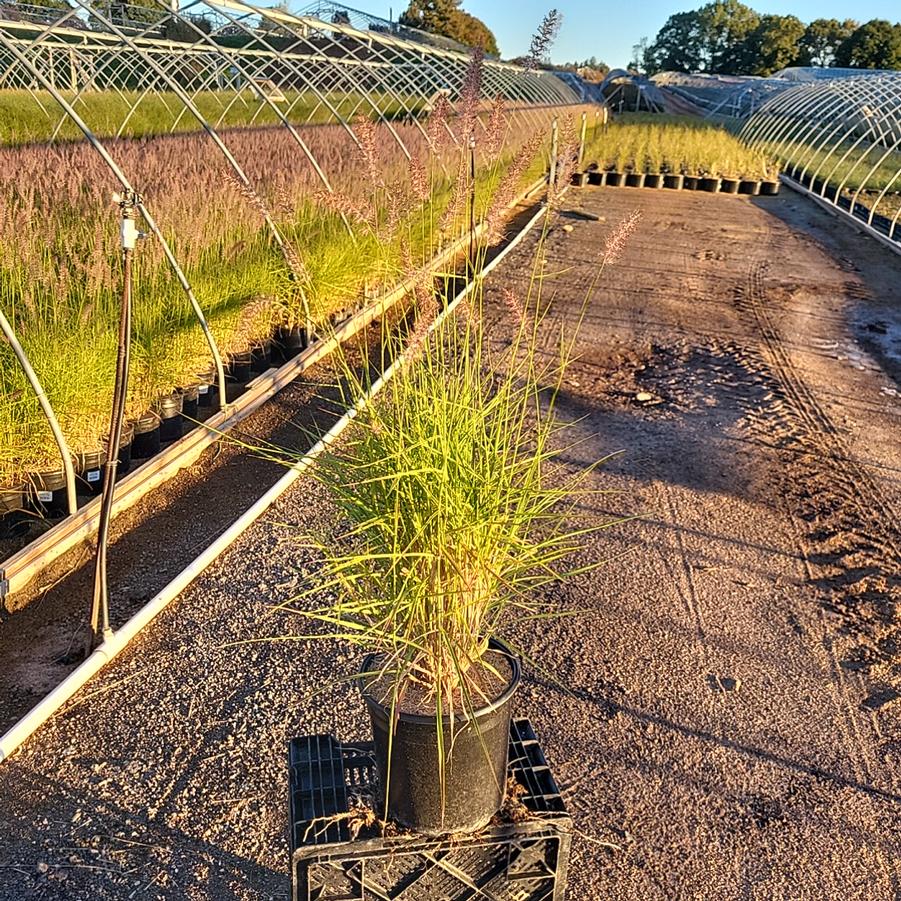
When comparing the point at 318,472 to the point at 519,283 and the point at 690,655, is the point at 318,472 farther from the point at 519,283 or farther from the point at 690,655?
the point at 519,283

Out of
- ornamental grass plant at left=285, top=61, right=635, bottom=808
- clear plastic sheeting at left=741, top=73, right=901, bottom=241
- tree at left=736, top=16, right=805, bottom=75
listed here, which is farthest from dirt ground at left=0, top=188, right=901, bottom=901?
tree at left=736, top=16, right=805, bottom=75

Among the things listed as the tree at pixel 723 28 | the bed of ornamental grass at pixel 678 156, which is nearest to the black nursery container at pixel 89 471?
the bed of ornamental grass at pixel 678 156

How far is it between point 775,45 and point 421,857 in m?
→ 75.8

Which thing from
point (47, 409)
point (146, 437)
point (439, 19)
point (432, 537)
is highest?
point (439, 19)

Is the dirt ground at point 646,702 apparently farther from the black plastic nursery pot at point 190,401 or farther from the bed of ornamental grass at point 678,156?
the bed of ornamental grass at point 678,156

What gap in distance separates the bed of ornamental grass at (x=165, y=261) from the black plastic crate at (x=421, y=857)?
1291 mm

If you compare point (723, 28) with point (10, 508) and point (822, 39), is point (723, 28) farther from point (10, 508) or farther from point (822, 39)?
point (10, 508)

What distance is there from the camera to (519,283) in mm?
8547

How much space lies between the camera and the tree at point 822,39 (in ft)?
215

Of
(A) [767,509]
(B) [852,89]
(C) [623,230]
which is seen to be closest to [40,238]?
(C) [623,230]

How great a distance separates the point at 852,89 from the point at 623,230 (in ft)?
64.6

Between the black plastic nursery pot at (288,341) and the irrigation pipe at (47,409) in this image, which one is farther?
the black plastic nursery pot at (288,341)

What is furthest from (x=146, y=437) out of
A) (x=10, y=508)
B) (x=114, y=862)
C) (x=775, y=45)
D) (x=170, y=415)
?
(x=775, y=45)

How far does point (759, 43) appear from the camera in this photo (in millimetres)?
68000
